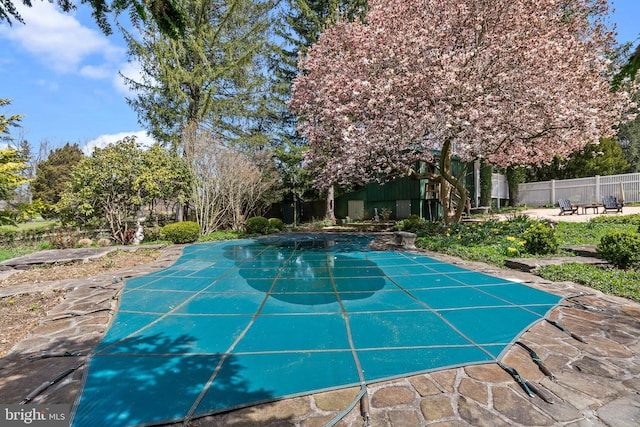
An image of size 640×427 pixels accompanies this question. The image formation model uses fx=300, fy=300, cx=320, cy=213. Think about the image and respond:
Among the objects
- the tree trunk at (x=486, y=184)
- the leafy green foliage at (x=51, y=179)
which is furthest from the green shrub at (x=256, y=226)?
the leafy green foliage at (x=51, y=179)

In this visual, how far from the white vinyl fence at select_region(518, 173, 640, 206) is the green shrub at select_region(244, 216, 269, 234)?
15.1 meters

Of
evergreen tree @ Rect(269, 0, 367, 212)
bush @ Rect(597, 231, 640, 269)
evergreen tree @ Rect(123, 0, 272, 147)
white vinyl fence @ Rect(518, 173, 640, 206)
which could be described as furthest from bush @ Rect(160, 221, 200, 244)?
white vinyl fence @ Rect(518, 173, 640, 206)

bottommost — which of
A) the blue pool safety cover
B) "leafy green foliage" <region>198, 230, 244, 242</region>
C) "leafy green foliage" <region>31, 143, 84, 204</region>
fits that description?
the blue pool safety cover

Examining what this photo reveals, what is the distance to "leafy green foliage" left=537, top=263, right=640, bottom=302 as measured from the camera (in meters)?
4.48

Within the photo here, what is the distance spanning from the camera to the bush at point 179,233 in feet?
35.4

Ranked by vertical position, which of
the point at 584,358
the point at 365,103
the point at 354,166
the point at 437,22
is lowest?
the point at 584,358

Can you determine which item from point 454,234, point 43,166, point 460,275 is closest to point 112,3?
point 460,275

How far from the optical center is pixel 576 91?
7.95 meters

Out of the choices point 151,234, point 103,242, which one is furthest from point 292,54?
point 103,242

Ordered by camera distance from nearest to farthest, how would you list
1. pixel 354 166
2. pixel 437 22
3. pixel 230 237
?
pixel 437 22, pixel 354 166, pixel 230 237

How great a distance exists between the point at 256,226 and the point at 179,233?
130 inches

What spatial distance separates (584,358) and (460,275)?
9.68 ft

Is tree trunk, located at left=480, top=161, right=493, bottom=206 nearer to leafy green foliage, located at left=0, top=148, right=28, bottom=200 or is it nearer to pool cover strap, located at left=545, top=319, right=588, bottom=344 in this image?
pool cover strap, located at left=545, top=319, right=588, bottom=344

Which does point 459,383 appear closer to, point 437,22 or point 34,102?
point 437,22
